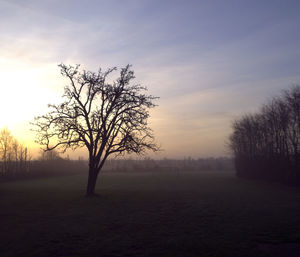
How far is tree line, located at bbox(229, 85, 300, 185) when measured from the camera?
38.4m

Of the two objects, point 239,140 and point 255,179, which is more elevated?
point 239,140

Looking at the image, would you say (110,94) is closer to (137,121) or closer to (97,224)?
(137,121)

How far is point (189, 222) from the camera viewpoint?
535 inches

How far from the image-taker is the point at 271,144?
1860 inches

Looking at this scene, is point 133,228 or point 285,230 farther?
point 133,228

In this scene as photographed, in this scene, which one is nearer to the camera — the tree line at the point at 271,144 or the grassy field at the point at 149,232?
the grassy field at the point at 149,232

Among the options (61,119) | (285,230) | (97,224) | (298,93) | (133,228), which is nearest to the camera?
(285,230)

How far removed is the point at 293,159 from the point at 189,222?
31.7 meters

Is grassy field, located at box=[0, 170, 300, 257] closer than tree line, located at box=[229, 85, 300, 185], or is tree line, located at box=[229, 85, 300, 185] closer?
grassy field, located at box=[0, 170, 300, 257]

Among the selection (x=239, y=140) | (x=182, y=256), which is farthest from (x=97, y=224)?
(x=239, y=140)

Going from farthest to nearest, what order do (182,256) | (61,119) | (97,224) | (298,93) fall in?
(298,93) < (61,119) < (97,224) < (182,256)

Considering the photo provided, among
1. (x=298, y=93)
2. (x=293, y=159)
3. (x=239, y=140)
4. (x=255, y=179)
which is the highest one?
(x=298, y=93)

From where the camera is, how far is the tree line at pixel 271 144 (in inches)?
1511

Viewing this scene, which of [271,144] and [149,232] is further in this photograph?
[271,144]
